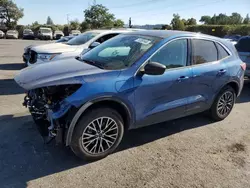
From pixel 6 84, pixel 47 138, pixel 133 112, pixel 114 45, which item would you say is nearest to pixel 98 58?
pixel 114 45

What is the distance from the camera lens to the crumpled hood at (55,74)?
10.3ft

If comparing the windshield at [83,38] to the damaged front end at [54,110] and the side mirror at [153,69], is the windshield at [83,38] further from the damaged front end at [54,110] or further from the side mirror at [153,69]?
the side mirror at [153,69]

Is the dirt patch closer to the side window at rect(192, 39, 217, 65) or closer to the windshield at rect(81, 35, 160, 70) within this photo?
the side window at rect(192, 39, 217, 65)

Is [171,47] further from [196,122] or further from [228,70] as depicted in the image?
[196,122]

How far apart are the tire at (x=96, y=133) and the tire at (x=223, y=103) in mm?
2224

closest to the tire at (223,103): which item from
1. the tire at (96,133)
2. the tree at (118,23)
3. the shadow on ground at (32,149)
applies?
the shadow on ground at (32,149)

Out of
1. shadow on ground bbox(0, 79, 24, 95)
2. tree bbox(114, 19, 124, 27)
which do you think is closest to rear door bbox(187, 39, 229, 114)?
shadow on ground bbox(0, 79, 24, 95)

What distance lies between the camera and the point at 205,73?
4285 millimetres

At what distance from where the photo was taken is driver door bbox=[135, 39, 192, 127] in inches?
141

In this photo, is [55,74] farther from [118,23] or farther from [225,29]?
[118,23]

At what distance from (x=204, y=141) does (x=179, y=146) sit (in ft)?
1.69

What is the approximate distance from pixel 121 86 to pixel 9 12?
202 ft

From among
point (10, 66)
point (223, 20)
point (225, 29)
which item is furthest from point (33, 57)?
point (223, 20)

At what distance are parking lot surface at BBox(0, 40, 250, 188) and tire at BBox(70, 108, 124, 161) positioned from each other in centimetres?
14
